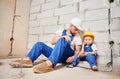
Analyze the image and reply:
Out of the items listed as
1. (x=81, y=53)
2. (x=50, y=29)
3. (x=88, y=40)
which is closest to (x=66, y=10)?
(x=50, y=29)

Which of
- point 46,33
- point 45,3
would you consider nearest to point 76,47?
point 46,33

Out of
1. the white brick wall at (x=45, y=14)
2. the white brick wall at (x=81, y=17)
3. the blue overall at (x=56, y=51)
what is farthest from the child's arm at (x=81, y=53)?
the white brick wall at (x=45, y=14)

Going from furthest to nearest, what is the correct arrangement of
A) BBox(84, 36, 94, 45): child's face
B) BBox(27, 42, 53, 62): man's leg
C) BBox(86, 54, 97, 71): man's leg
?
BBox(84, 36, 94, 45): child's face, BBox(27, 42, 53, 62): man's leg, BBox(86, 54, 97, 71): man's leg

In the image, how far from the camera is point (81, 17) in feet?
8.16

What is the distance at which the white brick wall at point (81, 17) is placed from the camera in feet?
7.09

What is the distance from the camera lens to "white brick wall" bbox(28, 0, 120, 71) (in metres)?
2.16

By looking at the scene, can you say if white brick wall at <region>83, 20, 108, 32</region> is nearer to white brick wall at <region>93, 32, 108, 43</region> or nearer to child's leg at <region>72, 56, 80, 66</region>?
white brick wall at <region>93, 32, 108, 43</region>

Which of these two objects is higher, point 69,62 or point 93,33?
point 93,33

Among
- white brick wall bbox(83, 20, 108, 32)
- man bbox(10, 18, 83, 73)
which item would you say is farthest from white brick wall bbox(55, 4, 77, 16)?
man bbox(10, 18, 83, 73)

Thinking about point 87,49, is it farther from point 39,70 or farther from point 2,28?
point 2,28

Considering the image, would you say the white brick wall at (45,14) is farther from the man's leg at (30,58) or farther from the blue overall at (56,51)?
the man's leg at (30,58)

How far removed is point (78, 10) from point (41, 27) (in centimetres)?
83

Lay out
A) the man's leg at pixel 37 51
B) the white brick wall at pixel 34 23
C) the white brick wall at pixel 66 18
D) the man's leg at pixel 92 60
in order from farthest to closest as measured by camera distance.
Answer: the white brick wall at pixel 34 23 → the white brick wall at pixel 66 18 → the man's leg at pixel 37 51 → the man's leg at pixel 92 60

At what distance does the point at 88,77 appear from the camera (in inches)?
65.9
